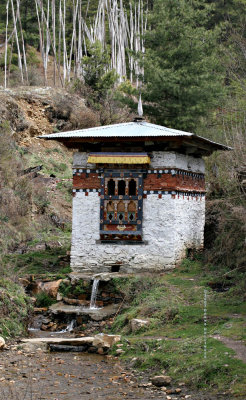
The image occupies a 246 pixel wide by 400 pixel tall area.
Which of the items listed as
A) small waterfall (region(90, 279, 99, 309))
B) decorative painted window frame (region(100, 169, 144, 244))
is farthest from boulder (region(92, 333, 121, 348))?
decorative painted window frame (region(100, 169, 144, 244))

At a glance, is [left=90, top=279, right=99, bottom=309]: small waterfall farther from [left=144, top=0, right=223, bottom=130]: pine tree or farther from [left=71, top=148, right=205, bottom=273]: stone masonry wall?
[left=144, top=0, right=223, bottom=130]: pine tree

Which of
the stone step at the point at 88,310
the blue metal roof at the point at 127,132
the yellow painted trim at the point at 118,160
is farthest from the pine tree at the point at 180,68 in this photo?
the stone step at the point at 88,310

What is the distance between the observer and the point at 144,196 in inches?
631

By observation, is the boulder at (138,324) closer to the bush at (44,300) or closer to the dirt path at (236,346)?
the dirt path at (236,346)

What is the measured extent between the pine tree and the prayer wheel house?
941 centimetres

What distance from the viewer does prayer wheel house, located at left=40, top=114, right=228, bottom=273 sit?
15.9m

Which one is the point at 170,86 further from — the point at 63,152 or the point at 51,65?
the point at 51,65

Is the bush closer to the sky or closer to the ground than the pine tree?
closer to the ground

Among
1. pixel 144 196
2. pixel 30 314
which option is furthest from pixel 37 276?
pixel 144 196

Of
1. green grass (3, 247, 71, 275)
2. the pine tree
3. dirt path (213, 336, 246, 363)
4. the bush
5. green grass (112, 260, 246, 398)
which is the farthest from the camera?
the pine tree

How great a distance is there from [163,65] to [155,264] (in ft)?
43.7

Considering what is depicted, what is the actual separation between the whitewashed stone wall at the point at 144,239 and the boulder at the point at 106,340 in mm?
4426

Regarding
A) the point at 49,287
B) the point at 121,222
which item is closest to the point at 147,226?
the point at 121,222

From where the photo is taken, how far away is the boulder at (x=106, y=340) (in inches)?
453
